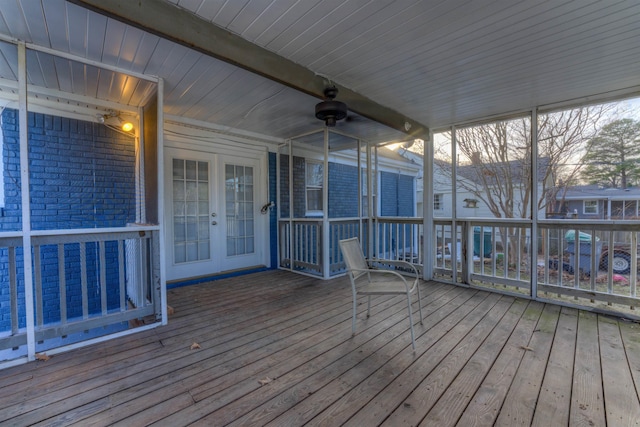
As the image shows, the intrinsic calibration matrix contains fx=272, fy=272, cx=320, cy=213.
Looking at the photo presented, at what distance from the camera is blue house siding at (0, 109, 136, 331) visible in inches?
116

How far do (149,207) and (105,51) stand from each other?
5.25 feet

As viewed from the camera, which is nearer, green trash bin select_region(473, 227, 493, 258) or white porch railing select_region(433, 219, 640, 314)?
white porch railing select_region(433, 219, 640, 314)

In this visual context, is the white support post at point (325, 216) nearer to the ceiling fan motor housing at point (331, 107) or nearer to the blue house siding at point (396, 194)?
the ceiling fan motor housing at point (331, 107)

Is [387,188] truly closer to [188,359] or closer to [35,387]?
[188,359]

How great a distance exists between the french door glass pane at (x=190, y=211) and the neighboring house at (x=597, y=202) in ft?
17.1

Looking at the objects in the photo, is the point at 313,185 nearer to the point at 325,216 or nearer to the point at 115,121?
the point at 325,216

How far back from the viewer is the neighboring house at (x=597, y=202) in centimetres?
315

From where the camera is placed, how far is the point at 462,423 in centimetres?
152

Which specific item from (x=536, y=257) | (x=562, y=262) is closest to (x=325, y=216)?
(x=536, y=257)

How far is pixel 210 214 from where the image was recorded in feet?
14.9

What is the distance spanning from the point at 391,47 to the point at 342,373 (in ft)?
8.76

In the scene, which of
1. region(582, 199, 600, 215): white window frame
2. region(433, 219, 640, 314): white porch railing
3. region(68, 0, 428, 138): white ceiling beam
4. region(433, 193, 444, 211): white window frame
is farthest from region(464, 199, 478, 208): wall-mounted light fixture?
region(68, 0, 428, 138): white ceiling beam

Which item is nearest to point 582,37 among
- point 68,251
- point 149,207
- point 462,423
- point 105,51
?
point 462,423

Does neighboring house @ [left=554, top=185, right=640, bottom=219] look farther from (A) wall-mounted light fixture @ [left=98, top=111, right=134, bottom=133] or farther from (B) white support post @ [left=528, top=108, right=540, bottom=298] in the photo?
(A) wall-mounted light fixture @ [left=98, top=111, right=134, bottom=133]
